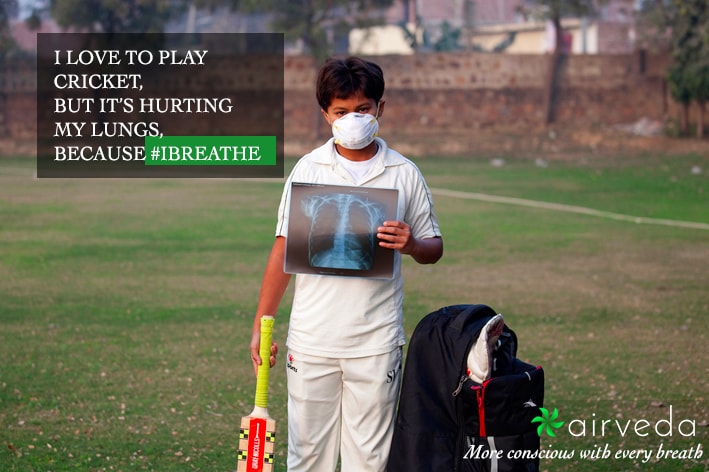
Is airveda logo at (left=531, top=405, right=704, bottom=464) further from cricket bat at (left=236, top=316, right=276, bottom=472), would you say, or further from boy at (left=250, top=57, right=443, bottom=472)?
cricket bat at (left=236, top=316, right=276, bottom=472)

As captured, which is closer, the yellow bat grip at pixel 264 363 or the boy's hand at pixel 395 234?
the boy's hand at pixel 395 234

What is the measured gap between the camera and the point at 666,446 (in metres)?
5.71

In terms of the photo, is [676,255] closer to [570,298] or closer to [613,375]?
[570,298]

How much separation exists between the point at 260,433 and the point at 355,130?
1.07 metres

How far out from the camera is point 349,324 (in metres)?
3.77

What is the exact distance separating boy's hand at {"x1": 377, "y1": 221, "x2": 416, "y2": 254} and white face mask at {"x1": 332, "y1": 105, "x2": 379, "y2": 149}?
290 mm

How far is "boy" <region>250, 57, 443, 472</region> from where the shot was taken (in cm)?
376

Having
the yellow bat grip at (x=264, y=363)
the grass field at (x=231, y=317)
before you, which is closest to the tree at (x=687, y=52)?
the grass field at (x=231, y=317)

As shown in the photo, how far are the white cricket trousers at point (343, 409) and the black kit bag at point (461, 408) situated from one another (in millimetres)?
66

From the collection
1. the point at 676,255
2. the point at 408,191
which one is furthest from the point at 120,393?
the point at 676,255

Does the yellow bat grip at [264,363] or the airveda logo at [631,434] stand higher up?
the yellow bat grip at [264,363]

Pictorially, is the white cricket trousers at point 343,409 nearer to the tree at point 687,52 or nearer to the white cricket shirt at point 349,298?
the white cricket shirt at point 349,298

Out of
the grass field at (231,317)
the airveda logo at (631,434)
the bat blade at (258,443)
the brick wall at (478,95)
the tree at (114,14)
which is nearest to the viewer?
the bat blade at (258,443)

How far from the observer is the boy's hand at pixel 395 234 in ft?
11.9
